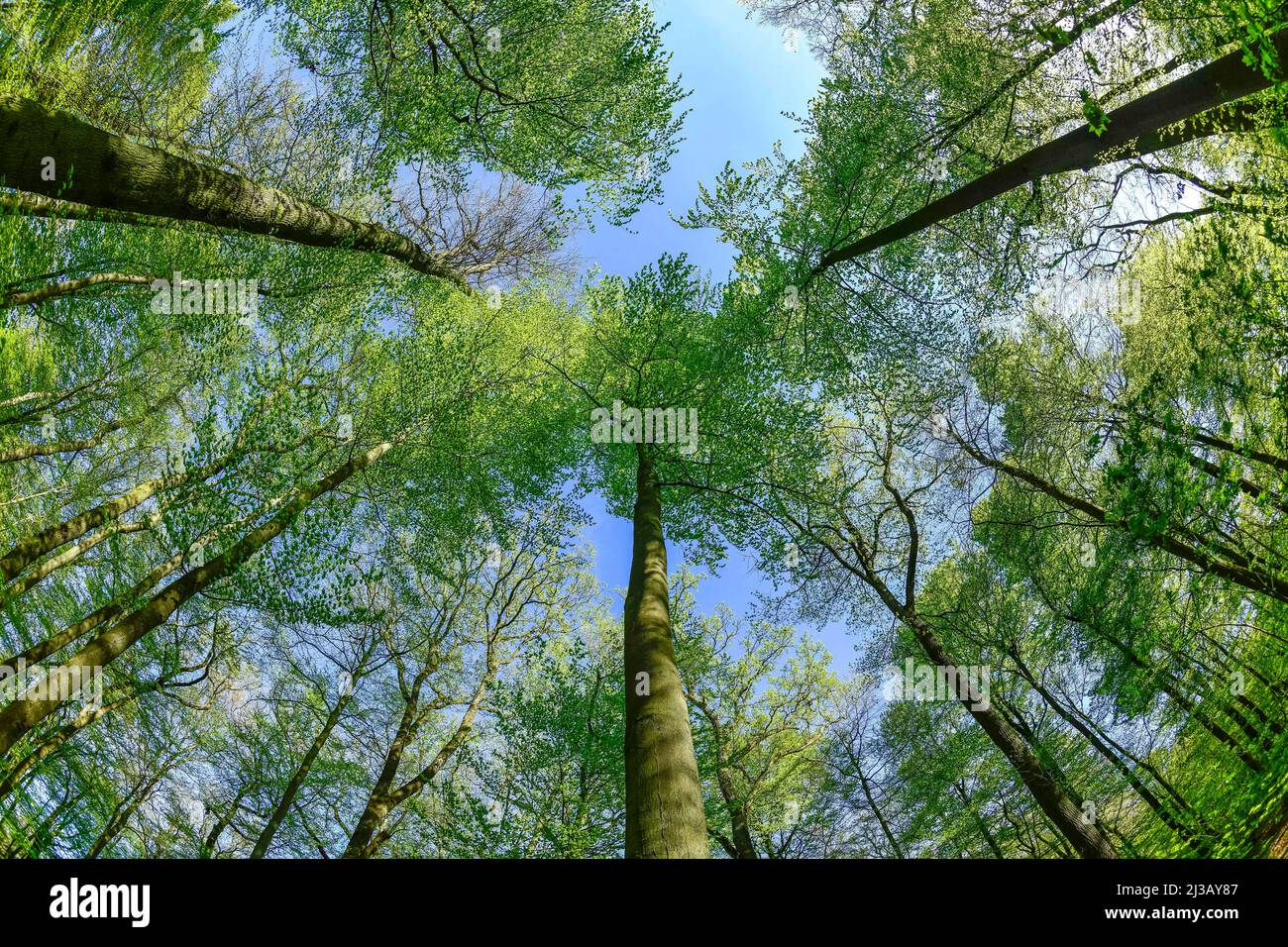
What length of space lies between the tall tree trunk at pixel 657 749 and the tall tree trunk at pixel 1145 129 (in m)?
6.14

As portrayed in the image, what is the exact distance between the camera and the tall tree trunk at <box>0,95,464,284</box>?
206 inches

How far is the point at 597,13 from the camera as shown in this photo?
12.0 meters

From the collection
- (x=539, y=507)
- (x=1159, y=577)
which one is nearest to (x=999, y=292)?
(x=1159, y=577)

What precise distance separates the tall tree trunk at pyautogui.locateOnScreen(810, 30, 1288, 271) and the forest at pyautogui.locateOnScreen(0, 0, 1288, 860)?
2.2 inches

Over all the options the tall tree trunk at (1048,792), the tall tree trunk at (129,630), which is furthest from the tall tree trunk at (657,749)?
the tall tree trunk at (1048,792)

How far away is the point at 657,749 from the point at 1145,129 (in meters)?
7.26

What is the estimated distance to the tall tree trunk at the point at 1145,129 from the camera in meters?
5.18
